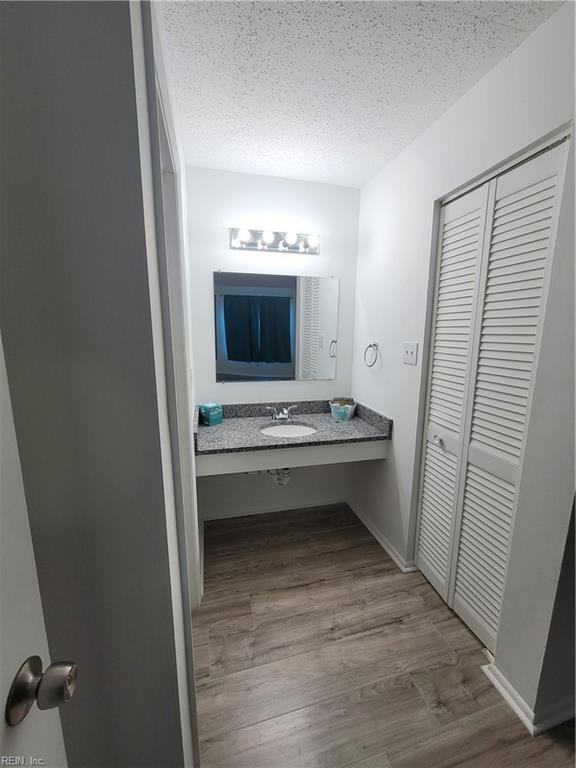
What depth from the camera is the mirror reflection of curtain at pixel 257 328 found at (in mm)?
2168

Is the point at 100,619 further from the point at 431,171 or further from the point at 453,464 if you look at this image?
the point at 431,171

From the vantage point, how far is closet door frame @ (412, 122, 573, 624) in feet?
3.49

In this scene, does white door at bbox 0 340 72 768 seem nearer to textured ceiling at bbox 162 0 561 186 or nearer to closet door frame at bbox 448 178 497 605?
textured ceiling at bbox 162 0 561 186

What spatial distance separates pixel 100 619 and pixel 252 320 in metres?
1.84

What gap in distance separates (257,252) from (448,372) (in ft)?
4.70

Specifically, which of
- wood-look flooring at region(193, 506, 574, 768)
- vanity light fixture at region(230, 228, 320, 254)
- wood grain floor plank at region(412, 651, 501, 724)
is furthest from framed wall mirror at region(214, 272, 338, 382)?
wood grain floor plank at region(412, 651, 501, 724)

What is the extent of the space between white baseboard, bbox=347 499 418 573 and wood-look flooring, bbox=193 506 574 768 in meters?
0.05

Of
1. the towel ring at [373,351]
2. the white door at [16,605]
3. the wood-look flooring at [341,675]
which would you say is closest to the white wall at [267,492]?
the wood-look flooring at [341,675]

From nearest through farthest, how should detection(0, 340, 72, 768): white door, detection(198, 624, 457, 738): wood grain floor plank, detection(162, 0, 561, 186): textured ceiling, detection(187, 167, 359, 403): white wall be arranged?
detection(0, 340, 72, 768): white door, detection(162, 0, 561, 186): textured ceiling, detection(198, 624, 457, 738): wood grain floor plank, detection(187, 167, 359, 403): white wall

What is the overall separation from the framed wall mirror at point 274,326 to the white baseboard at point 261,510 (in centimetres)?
102

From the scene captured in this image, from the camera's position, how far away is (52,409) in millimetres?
516

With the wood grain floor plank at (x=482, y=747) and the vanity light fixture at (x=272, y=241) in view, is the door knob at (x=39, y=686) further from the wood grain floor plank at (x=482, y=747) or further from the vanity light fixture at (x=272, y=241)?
the vanity light fixture at (x=272, y=241)

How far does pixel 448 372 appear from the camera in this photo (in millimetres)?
1540

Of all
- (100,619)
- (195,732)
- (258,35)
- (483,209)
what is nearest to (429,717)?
(195,732)
